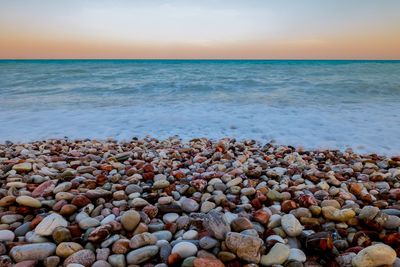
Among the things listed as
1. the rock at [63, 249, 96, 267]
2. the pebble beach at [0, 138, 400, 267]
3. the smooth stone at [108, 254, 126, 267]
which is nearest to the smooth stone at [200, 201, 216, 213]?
the pebble beach at [0, 138, 400, 267]

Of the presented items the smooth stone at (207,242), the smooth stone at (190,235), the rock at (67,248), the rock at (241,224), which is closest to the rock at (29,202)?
the rock at (67,248)

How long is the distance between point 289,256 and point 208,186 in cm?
98

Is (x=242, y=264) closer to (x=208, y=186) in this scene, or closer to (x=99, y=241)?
(x=99, y=241)

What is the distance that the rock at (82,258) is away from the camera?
142cm

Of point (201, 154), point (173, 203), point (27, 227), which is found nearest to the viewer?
point (27, 227)

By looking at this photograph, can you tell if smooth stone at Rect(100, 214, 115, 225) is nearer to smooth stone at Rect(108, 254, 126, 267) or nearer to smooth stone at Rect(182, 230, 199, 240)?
smooth stone at Rect(108, 254, 126, 267)

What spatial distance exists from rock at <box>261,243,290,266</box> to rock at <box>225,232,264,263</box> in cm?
4

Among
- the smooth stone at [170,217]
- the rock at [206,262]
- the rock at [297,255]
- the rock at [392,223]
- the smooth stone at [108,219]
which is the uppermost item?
the rock at [392,223]

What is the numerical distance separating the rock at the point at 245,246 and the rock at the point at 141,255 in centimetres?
39

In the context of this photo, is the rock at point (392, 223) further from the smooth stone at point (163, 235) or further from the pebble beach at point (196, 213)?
the smooth stone at point (163, 235)

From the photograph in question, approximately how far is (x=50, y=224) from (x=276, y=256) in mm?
1279

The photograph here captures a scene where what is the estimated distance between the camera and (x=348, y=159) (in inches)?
136

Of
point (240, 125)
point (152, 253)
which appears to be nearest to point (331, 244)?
point (152, 253)

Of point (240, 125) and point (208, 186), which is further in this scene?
point (240, 125)
